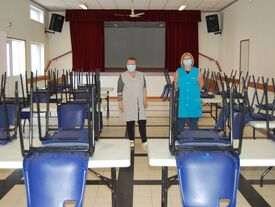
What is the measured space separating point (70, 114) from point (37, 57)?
8.64 meters

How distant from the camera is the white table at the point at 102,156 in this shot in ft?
6.88

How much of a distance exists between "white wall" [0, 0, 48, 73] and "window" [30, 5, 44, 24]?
0.18m

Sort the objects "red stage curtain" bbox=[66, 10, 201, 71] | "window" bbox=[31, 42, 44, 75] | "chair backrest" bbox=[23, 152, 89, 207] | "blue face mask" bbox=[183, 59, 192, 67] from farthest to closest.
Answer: "red stage curtain" bbox=[66, 10, 201, 71] → "window" bbox=[31, 42, 44, 75] → "blue face mask" bbox=[183, 59, 192, 67] → "chair backrest" bbox=[23, 152, 89, 207]

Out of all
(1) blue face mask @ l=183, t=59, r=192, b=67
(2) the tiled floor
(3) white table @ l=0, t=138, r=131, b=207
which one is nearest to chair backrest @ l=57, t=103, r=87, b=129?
(2) the tiled floor

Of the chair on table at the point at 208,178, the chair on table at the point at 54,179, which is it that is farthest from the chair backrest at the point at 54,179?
the chair on table at the point at 208,178

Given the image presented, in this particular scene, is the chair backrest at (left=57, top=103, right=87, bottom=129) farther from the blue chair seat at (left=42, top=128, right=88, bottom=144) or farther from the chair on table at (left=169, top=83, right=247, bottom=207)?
the chair on table at (left=169, top=83, right=247, bottom=207)

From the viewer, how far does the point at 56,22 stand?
12.5 meters

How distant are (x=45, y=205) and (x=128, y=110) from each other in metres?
2.95

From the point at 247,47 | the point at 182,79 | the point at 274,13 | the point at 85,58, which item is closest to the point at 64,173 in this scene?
the point at 182,79

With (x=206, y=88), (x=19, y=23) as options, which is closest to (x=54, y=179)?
(x=206, y=88)

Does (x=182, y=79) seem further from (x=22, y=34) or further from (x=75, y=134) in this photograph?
(x=22, y=34)

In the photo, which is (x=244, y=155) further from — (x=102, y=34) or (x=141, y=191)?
(x=102, y=34)

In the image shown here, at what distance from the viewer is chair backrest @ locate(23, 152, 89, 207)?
1990mm

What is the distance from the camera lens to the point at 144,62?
13648 mm
